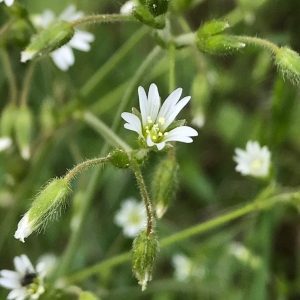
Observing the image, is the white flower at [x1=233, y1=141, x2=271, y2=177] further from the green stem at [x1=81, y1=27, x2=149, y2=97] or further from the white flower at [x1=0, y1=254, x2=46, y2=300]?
the white flower at [x1=0, y1=254, x2=46, y2=300]

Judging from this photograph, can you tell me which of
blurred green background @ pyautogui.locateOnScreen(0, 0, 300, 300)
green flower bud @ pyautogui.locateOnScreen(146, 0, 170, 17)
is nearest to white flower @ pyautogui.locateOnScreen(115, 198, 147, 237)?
blurred green background @ pyautogui.locateOnScreen(0, 0, 300, 300)

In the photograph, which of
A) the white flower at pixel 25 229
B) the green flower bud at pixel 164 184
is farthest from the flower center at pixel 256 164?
the white flower at pixel 25 229

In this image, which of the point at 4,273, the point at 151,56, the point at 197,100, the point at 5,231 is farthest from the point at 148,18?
the point at 5,231

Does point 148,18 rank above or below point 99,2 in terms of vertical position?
below

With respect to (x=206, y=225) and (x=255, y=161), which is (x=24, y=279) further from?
(x=255, y=161)

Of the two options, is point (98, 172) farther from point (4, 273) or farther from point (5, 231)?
point (5, 231)

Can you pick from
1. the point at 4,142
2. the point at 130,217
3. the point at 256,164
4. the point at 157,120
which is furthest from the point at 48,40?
the point at 130,217
